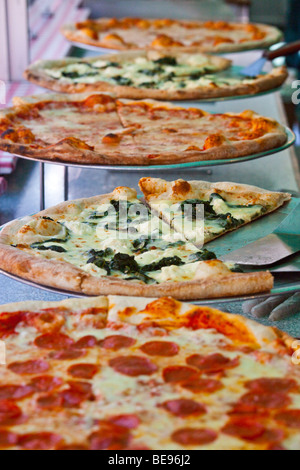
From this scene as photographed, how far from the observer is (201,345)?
2.10 meters

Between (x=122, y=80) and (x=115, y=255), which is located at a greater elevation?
(x=122, y=80)

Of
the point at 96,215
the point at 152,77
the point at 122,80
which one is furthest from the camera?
the point at 152,77

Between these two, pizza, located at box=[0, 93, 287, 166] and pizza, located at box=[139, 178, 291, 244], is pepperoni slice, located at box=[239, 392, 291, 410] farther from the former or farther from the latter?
pizza, located at box=[0, 93, 287, 166]

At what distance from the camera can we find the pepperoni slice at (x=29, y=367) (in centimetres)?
196

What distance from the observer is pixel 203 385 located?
6.28 feet

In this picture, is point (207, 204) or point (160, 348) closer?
point (160, 348)

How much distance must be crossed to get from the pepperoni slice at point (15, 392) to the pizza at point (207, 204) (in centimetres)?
106

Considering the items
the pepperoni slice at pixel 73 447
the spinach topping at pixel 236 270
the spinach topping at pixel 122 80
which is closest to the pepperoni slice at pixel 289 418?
the pepperoni slice at pixel 73 447

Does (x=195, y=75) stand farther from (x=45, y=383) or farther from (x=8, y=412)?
(x=8, y=412)

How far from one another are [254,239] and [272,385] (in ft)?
3.21

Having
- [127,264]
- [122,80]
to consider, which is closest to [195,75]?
[122,80]

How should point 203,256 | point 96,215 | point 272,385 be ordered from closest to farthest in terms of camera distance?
point 272,385 < point 203,256 < point 96,215

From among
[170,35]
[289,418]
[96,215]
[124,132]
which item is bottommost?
[289,418]
